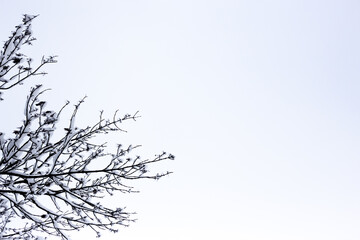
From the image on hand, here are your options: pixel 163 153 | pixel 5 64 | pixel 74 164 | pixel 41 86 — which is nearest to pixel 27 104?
pixel 41 86

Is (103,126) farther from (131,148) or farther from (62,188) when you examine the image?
(62,188)

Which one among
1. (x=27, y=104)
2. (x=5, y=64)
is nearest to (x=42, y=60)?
(x=5, y=64)

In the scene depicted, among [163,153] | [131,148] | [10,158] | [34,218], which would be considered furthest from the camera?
[131,148]

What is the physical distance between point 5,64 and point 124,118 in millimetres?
1732

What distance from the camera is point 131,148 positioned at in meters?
4.72

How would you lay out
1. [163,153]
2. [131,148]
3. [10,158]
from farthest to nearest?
[131,148] < [163,153] < [10,158]

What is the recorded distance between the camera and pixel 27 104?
379cm

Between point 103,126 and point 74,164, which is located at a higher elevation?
point 103,126

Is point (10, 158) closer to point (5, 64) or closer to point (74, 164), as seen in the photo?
point (74, 164)

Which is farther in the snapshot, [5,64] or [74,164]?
[74,164]

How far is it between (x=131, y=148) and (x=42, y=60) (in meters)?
1.74

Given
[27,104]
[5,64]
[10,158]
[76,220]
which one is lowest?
[76,220]

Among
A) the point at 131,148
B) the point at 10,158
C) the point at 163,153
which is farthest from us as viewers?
the point at 131,148

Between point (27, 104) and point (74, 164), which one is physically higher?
point (27, 104)
